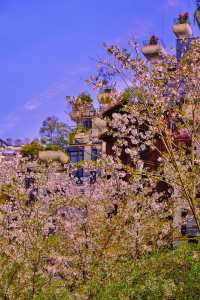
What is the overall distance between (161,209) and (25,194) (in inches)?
143

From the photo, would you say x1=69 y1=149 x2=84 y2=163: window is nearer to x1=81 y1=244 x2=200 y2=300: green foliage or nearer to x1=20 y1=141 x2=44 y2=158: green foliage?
x1=20 y1=141 x2=44 y2=158: green foliage

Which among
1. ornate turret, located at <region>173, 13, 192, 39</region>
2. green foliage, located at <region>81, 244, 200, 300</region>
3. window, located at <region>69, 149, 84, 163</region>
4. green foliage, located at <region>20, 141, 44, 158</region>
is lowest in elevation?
green foliage, located at <region>81, 244, 200, 300</region>

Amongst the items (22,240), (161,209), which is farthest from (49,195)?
(161,209)

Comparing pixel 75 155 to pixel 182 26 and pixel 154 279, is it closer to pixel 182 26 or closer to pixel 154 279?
pixel 182 26

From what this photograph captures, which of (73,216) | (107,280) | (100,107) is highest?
(100,107)

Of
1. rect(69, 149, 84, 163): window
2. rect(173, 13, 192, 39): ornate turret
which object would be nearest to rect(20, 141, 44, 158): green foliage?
rect(69, 149, 84, 163): window

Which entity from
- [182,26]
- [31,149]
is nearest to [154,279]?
[182,26]

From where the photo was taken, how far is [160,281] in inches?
463

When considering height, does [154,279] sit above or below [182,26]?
below

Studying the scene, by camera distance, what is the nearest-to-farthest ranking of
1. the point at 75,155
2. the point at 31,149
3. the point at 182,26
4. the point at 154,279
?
the point at 154,279 → the point at 182,26 → the point at 75,155 → the point at 31,149

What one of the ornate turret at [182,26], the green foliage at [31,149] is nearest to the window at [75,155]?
the green foliage at [31,149]

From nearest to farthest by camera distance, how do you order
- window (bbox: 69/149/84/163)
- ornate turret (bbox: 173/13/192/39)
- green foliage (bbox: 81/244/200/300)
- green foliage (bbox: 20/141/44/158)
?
green foliage (bbox: 81/244/200/300)
ornate turret (bbox: 173/13/192/39)
window (bbox: 69/149/84/163)
green foliage (bbox: 20/141/44/158)

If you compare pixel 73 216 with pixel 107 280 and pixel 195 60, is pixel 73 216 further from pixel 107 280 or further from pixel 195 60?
pixel 195 60

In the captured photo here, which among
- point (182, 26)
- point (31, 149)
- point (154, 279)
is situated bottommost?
point (154, 279)
